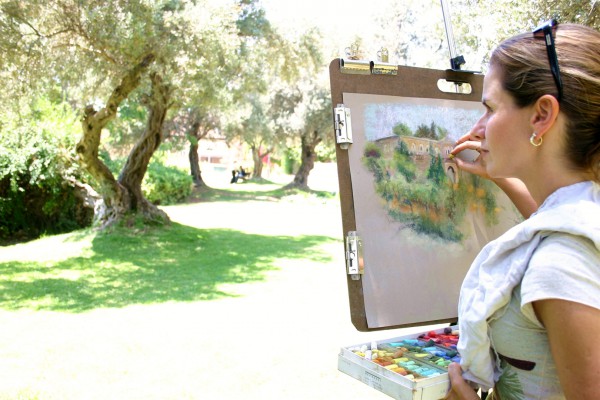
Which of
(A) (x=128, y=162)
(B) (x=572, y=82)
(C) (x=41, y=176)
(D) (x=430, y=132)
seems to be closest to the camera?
(B) (x=572, y=82)

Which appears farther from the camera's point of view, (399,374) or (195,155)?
(195,155)

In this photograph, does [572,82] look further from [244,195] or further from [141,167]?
[244,195]

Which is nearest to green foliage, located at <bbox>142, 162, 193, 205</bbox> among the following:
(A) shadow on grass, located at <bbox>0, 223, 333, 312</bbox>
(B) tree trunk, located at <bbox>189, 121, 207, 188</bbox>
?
(B) tree trunk, located at <bbox>189, 121, 207, 188</bbox>

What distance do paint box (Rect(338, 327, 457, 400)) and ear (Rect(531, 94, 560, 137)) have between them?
0.73 meters

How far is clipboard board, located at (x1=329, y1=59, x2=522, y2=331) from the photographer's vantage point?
82.0 inches

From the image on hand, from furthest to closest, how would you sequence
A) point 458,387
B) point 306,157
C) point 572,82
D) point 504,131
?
point 306,157 < point 458,387 < point 504,131 < point 572,82

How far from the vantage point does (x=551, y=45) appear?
1.23 m

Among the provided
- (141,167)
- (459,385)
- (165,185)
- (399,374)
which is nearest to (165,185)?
(165,185)

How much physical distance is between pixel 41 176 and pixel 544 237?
43.6 feet

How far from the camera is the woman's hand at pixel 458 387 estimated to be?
1494mm

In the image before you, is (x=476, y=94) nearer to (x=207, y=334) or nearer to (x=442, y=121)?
(x=442, y=121)

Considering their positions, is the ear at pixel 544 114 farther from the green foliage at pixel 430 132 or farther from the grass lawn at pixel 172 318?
the grass lawn at pixel 172 318

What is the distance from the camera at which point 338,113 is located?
2.11 metres

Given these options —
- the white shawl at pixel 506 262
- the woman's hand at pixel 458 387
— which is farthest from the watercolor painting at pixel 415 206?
the white shawl at pixel 506 262
